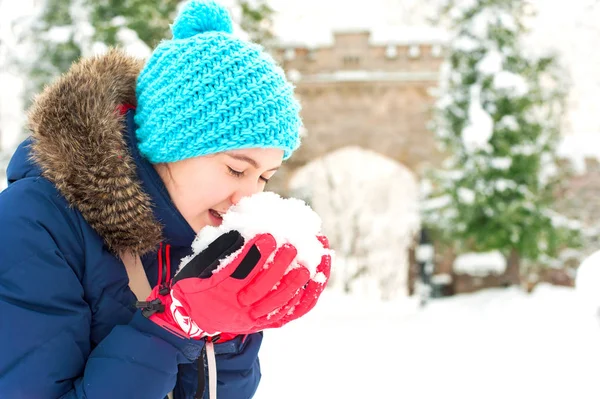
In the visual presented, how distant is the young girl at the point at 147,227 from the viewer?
110 centimetres

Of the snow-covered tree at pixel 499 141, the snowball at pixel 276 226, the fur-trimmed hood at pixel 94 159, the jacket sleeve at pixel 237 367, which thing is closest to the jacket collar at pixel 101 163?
the fur-trimmed hood at pixel 94 159

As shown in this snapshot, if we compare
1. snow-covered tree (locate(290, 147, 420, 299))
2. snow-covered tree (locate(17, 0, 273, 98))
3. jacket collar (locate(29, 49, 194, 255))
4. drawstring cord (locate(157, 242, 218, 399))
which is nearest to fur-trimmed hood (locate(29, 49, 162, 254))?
jacket collar (locate(29, 49, 194, 255))

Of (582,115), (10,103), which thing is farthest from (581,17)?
(10,103)

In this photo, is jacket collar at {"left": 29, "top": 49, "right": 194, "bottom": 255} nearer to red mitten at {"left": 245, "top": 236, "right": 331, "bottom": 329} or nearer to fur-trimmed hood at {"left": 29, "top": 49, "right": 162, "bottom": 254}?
fur-trimmed hood at {"left": 29, "top": 49, "right": 162, "bottom": 254}

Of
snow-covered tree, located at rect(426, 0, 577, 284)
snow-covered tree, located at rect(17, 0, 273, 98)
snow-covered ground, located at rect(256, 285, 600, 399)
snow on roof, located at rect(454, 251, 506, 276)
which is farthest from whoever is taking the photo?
snow on roof, located at rect(454, 251, 506, 276)

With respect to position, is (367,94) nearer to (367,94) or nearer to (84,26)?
(367,94)

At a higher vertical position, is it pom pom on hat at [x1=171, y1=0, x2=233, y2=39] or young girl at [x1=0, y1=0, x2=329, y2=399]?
pom pom on hat at [x1=171, y1=0, x2=233, y2=39]

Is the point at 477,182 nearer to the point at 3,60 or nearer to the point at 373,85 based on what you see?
the point at 373,85

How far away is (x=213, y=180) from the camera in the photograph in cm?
133

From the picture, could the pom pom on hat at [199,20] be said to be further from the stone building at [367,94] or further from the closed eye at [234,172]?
the stone building at [367,94]

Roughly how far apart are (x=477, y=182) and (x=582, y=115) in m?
4.34

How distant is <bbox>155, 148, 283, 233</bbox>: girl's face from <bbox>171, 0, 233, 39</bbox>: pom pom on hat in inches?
15.0

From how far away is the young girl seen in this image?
1.10 meters

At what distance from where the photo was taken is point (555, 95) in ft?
23.8
